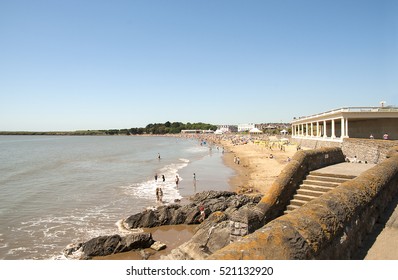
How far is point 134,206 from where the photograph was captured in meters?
19.6

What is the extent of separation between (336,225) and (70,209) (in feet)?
62.4

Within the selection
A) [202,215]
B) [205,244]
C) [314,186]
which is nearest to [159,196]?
[202,215]

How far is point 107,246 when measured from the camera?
→ 39.0ft

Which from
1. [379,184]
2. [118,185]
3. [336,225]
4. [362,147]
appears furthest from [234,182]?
[336,225]

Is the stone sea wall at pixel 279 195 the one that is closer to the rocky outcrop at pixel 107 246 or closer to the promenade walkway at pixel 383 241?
the promenade walkway at pixel 383 241

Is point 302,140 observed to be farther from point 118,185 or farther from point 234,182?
point 118,185

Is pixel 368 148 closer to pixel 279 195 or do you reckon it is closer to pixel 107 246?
pixel 279 195

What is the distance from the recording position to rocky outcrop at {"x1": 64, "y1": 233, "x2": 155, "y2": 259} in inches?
460

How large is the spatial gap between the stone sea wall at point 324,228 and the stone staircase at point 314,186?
6.68ft

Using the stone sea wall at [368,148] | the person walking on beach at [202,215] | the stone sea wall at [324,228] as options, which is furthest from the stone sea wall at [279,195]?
the person walking on beach at [202,215]

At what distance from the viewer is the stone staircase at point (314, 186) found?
8399 mm

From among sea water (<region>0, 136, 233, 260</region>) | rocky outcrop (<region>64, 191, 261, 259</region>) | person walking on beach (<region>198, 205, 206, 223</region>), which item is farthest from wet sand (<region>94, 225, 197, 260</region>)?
sea water (<region>0, 136, 233, 260</region>)

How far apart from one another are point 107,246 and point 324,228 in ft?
33.8
